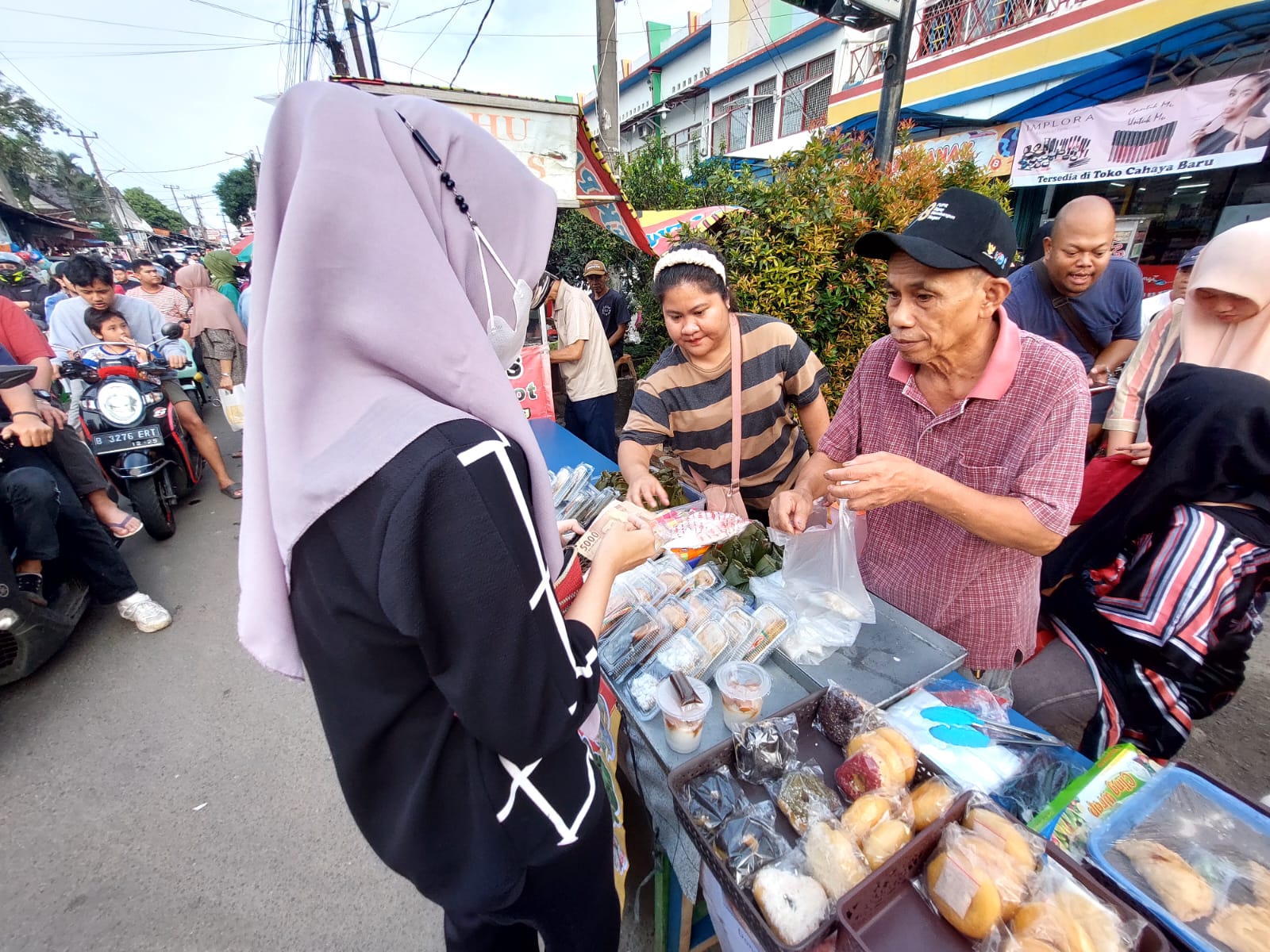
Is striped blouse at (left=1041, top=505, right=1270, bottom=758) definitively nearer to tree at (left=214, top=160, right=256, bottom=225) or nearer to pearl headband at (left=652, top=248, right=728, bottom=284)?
pearl headband at (left=652, top=248, right=728, bottom=284)

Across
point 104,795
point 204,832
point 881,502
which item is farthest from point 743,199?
point 104,795

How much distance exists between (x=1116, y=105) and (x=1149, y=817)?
30.2 feet

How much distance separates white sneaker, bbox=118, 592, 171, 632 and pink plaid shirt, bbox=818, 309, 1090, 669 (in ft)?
13.7

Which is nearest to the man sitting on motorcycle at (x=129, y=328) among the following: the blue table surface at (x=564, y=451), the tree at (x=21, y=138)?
the blue table surface at (x=564, y=451)

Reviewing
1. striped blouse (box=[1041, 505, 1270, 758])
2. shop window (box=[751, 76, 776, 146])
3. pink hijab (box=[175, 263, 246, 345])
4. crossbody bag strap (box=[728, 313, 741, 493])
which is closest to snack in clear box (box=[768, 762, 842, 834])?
striped blouse (box=[1041, 505, 1270, 758])

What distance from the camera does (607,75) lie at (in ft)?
20.8

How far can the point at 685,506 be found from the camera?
235cm

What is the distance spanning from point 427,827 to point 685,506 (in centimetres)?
156

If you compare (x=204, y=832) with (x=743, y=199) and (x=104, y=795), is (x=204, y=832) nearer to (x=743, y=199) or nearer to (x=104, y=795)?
(x=104, y=795)

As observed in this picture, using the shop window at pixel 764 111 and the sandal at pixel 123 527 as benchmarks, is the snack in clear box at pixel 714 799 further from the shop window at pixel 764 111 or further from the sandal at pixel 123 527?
the shop window at pixel 764 111

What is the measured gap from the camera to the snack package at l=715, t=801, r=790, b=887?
103 cm

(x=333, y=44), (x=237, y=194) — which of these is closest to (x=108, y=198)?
(x=237, y=194)

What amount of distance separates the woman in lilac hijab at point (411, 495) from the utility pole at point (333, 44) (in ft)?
42.4

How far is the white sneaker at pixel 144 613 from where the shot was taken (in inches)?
135
